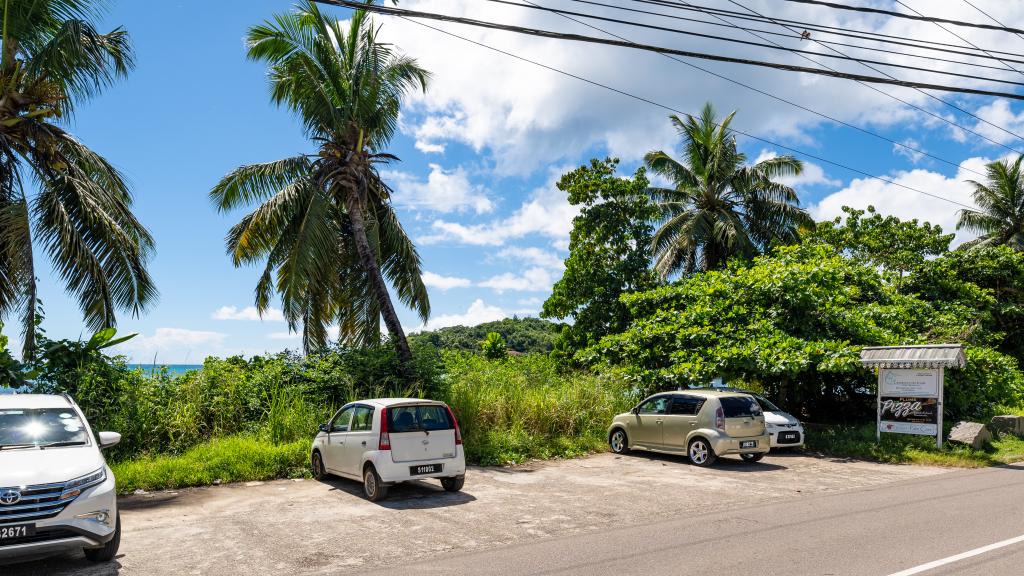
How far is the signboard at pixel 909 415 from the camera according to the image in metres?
15.5

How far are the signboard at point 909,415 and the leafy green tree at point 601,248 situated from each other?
10.4 meters

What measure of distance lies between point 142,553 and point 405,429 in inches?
154

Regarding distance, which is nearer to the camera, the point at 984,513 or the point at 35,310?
the point at 984,513

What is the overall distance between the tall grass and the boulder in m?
9.63

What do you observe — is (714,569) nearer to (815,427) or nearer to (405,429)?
(405,429)

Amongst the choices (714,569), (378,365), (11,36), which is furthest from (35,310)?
(714,569)

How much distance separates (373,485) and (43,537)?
466 cm

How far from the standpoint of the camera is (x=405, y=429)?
Result: 10.4 meters

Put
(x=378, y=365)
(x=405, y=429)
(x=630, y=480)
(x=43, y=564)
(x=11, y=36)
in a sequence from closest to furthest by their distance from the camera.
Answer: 1. (x=43, y=564)
2. (x=405, y=429)
3. (x=630, y=480)
4. (x=11, y=36)
5. (x=378, y=365)

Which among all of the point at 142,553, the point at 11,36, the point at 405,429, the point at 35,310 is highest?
the point at 11,36

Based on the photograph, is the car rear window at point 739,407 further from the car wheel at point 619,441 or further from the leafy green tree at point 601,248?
the leafy green tree at point 601,248

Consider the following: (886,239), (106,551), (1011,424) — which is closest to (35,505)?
(106,551)

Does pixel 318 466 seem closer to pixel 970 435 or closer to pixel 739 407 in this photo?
pixel 739 407

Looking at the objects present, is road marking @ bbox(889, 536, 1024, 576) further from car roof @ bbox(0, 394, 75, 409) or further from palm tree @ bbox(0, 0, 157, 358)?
palm tree @ bbox(0, 0, 157, 358)
